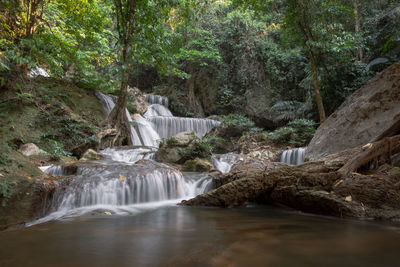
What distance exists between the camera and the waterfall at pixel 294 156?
930 cm

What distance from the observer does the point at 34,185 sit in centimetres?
379

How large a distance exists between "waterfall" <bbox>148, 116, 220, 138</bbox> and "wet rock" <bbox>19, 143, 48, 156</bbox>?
733 cm

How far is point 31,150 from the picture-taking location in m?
7.35

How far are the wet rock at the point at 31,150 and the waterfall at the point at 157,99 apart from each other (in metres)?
11.1

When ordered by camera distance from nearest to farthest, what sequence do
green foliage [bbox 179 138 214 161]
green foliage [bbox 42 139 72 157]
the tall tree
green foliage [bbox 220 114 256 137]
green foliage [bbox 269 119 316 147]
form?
green foliage [bbox 42 139 72 157] → green foliage [bbox 179 138 214 161] → the tall tree → green foliage [bbox 269 119 316 147] → green foliage [bbox 220 114 256 137]

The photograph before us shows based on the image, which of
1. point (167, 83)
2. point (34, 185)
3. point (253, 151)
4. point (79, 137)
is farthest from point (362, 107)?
point (167, 83)

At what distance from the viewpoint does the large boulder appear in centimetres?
571

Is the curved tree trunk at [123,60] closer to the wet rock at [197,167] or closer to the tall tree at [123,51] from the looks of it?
the tall tree at [123,51]

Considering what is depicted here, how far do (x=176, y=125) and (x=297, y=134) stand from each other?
23.2 feet

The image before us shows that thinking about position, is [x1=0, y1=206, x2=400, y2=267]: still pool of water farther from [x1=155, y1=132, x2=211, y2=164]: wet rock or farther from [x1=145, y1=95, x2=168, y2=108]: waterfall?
[x1=145, y1=95, x2=168, y2=108]: waterfall

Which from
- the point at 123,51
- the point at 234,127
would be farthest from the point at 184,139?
the point at 234,127

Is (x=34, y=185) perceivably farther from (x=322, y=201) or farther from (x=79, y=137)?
(x=79, y=137)

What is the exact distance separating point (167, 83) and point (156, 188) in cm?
1623

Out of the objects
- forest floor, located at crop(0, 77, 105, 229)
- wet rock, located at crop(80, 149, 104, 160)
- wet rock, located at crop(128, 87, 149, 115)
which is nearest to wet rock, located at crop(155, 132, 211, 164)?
wet rock, located at crop(80, 149, 104, 160)
